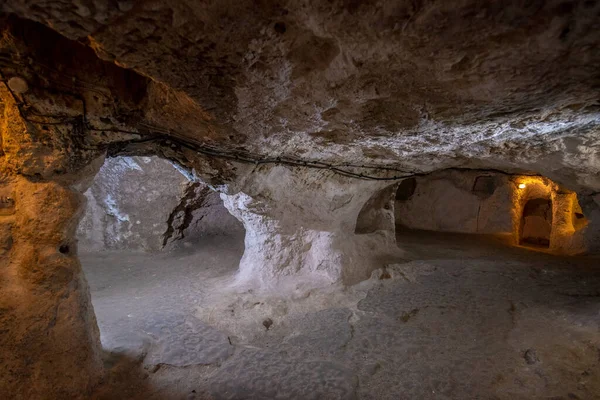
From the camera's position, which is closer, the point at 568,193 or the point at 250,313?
the point at 250,313

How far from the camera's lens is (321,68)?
189cm

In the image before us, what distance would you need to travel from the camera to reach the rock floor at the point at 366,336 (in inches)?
107

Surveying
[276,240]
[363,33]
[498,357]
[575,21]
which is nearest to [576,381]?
[498,357]

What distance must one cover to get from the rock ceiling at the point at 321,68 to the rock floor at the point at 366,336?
6.33 ft

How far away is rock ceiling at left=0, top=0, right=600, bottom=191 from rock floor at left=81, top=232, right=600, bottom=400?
6.33 ft

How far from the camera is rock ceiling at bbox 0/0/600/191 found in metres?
1.35

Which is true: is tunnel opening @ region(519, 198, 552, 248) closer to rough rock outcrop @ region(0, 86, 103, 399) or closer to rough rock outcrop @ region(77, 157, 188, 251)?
rough rock outcrop @ region(77, 157, 188, 251)

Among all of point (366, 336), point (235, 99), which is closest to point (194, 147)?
point (235, 99)

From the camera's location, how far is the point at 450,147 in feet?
11.5

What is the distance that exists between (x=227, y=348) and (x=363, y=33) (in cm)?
309

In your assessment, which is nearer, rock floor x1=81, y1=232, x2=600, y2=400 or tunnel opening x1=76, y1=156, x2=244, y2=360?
rock floor x1=81, y1=232, x2=600, y2=400

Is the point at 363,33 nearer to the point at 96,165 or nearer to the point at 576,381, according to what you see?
the point at 96,165

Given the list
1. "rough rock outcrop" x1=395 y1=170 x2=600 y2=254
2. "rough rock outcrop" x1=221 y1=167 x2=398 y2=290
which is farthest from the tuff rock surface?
"rough rock outcrop" x1=395 y1=170 x2=600 y2=254

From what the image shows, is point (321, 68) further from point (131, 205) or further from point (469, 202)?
point (469, 202)
